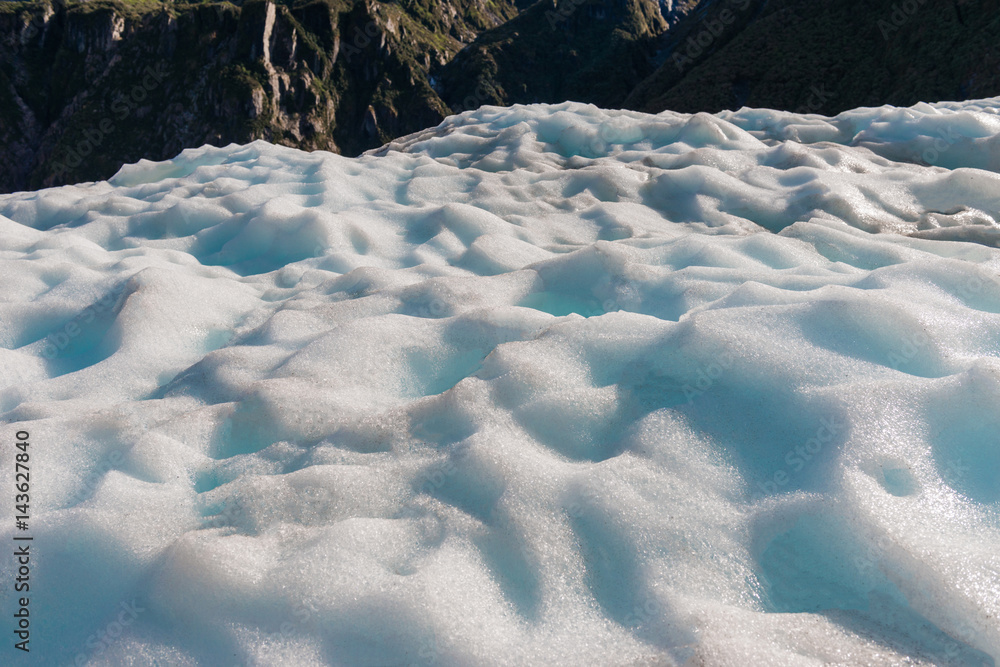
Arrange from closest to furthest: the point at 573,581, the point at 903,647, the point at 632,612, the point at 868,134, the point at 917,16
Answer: the point at 903,647, the point at 632,612, the point at 573,581, the point at 868,134, the point at 917,16

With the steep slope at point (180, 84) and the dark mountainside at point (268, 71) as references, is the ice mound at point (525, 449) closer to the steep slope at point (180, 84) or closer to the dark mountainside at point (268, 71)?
the dark mountainside at point (268, 71)

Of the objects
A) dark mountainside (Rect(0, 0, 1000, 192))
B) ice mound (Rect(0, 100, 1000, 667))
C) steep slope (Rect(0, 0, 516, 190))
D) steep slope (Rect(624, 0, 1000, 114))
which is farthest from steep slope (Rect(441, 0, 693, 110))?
ice mound (Rect(0, 100, 1000, 667))

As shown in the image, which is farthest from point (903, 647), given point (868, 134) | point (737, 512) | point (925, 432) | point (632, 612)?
point (868, 134)

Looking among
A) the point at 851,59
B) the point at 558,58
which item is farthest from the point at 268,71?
the point at 851,59

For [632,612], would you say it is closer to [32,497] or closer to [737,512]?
[737,512]

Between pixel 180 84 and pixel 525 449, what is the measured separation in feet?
435

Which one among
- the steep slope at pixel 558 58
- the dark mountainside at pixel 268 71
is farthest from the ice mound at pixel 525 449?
the steep slope at pixel 558 58

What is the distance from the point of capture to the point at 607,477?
229 cm

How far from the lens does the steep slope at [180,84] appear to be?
349ft

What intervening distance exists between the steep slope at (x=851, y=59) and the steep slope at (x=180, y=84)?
8070cm

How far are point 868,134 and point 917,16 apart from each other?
42.9 metres

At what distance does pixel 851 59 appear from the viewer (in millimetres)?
42375

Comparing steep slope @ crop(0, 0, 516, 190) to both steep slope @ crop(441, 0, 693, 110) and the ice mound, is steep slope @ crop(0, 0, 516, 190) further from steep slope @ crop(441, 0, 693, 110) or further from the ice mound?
the ice mound

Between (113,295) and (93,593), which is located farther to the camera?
(113,295)
